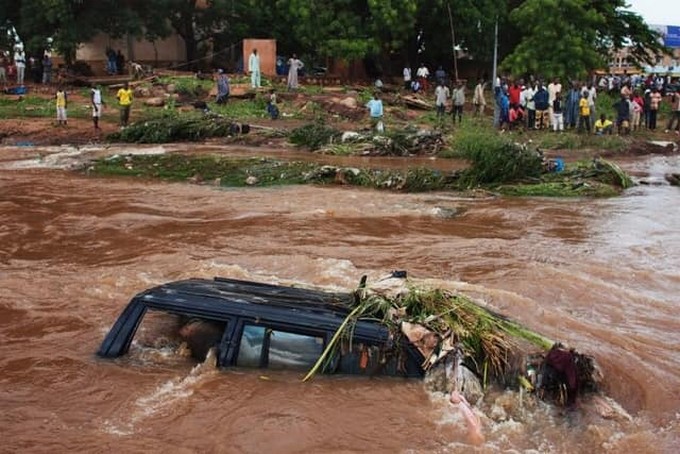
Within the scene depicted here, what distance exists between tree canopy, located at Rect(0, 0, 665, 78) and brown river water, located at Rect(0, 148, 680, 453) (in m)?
12.7

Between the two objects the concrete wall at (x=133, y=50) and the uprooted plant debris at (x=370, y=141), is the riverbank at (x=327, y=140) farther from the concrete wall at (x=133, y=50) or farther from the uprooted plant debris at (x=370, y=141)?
the concrete wall at (x=133, y=50)

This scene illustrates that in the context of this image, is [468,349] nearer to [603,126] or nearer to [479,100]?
[603,126]

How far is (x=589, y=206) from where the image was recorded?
14.8 metres

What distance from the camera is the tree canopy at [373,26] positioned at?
2834 centimetres

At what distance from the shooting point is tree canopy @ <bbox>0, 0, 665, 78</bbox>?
93.0 ft

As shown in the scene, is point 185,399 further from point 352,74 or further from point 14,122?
point 352,74

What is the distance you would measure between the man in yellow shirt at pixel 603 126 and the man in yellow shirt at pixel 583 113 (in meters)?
0.41

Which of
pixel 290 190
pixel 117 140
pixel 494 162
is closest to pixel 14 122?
pixel 117 140

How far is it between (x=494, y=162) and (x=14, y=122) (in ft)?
52.0

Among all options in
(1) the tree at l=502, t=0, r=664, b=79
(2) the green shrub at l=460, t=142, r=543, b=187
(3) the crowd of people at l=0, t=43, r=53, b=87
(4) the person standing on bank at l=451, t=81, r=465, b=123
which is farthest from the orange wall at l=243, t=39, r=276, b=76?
(2) the green shrub at l=460, t=142, r=543, b=187

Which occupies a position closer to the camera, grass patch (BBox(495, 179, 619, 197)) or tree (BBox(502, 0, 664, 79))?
grass patch (BBox(495, 179, 619, 197))

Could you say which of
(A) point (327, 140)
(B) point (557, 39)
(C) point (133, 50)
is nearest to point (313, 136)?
(A) point (327, 140)

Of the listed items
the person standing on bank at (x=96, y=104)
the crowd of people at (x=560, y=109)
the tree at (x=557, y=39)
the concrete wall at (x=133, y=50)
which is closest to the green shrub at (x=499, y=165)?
the crowd of people at (x=560, y=109)

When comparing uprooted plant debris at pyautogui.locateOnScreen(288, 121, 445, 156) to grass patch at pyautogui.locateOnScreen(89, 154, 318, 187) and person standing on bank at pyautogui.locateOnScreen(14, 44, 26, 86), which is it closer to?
grass patch at pyautogui.locateOnScreen(89, 154, 318, 187)
